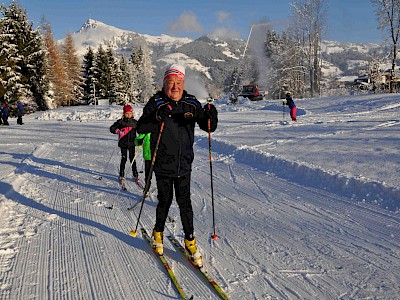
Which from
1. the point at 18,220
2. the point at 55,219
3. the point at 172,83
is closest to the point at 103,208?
the point at 55,219

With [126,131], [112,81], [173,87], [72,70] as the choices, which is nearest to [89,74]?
[112,81]

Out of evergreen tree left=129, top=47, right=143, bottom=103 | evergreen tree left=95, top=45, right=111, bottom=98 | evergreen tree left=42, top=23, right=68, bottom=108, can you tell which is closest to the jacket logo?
evergreen tree left=95, top=45, right=111, bottom=98

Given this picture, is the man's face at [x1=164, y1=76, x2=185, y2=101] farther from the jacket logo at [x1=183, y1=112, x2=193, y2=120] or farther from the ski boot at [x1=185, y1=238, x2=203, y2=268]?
the ski boot at [x1=185, y1=238, x2=203, y2=268]

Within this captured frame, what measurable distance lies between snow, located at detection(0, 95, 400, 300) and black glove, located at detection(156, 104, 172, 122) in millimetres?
1741

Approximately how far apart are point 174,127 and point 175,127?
1 centimetres

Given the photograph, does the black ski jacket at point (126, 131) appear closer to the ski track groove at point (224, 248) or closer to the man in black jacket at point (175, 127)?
the ski track groove at point (224, 248)

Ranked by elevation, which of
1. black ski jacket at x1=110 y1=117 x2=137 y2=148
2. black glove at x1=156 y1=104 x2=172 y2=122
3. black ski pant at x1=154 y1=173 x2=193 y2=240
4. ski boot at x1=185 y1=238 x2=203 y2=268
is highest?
black glove at x1=156 y1=104 x2=172 y2=122

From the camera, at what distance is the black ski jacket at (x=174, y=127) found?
389 cm

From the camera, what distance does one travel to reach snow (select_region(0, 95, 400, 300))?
11.7 ft

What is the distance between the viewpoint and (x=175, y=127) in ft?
12.9

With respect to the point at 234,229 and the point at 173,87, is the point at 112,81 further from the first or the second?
the point at 173,87

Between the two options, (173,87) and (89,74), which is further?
(89,74)

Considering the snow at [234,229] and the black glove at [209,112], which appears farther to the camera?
the black glove at [209,112]

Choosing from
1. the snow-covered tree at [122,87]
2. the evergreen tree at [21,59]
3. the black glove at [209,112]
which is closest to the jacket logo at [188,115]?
the black glove at [209,112]
